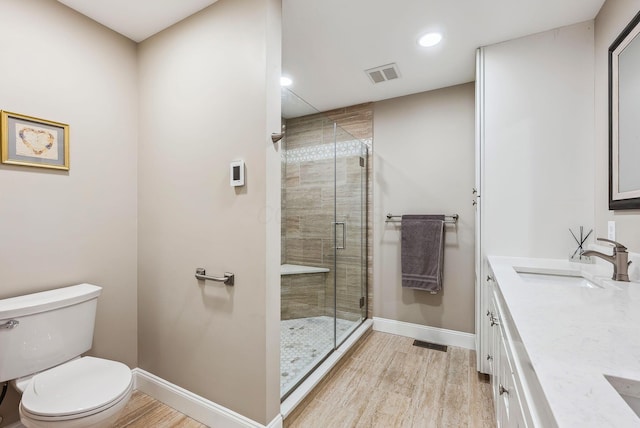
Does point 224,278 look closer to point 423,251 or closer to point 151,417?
point 151,417

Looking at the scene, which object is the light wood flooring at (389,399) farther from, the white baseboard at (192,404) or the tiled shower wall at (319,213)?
the tiled shower wall at (319,213)

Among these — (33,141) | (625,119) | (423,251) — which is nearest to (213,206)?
(33,141)

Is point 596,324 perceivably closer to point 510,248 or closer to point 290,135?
point 510,248

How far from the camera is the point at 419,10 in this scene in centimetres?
166

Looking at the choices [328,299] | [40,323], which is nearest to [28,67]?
[40,323]

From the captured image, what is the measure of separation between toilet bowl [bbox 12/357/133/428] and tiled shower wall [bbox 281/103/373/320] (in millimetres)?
1293

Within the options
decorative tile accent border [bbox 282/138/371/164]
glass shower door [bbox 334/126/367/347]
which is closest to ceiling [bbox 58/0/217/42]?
decorative tile accent border [bbox 282/138/371/164]

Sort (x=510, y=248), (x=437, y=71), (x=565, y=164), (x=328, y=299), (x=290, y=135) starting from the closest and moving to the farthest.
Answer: (x=565, y=164), (x=510, y=248), (x=437, y=71), (x=290, y=135), (x=328, y=299)

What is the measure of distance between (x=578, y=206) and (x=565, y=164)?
271 mm

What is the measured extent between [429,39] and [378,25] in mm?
399

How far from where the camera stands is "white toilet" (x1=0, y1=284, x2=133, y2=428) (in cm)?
117

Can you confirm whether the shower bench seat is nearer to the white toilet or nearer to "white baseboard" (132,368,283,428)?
"white baseboard" (132,368,283,428)

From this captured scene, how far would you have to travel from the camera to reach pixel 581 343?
2.13 feet

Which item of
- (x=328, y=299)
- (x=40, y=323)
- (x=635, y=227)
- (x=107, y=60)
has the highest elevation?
(x=107, y=60)
